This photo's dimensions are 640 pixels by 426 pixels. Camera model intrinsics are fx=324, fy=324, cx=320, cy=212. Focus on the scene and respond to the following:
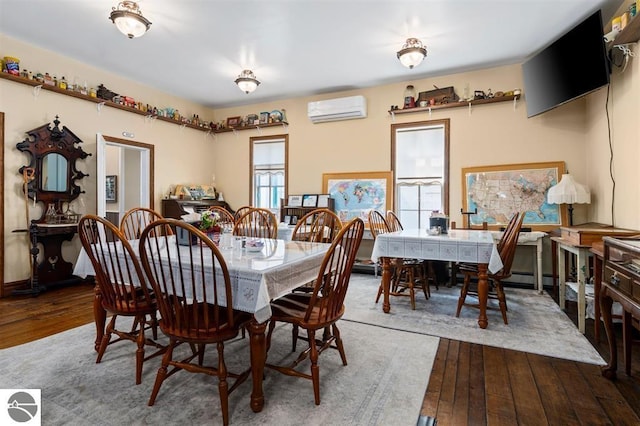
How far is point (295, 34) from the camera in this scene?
372cm

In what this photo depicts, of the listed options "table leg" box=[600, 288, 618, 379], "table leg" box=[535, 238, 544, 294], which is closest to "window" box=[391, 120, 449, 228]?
"table leg" box=[535, 238, 544, 294]

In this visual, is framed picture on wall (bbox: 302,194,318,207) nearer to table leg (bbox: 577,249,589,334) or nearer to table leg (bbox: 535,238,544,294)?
table leg (bbox: 535,238,544,294)

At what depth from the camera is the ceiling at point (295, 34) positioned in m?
3.20

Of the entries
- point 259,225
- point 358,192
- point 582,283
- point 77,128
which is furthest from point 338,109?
point 582,283

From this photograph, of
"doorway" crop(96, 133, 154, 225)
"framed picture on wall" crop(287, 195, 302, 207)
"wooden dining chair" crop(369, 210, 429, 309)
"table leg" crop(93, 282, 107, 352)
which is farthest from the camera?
"framed picture on wall" crop(287, 195, 302, 207)

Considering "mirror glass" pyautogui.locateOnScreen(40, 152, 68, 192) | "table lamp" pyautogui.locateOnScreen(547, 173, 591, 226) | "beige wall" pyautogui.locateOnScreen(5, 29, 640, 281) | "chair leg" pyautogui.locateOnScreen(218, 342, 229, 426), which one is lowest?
"chair leg" pyautogui.locateOnScreen(218, 342, 229, 426)

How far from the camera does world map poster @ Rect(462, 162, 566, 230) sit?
424 cm

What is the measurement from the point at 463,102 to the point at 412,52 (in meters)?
1.48

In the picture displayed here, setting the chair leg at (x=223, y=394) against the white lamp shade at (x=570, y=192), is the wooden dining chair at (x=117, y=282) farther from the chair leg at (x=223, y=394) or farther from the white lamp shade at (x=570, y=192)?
the white lamp shade at (x=570, y=192)

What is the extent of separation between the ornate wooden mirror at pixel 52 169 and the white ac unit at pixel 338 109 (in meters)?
3.51

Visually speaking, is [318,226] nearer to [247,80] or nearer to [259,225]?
[259,225]

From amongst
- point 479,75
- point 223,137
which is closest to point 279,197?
point 223,137

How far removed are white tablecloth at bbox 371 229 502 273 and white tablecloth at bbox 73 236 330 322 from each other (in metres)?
1.14

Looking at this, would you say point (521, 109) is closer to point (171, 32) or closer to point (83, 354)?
point (171, 32)
